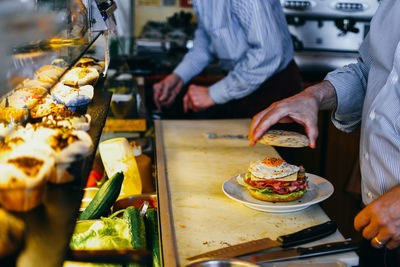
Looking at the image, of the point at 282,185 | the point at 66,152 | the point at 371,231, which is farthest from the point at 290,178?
the point at 66,152

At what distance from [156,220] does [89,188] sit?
0.48 metres

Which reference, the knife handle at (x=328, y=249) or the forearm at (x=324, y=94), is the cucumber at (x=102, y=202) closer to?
the knife handle at (x=328, y=249)

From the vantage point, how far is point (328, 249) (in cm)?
135

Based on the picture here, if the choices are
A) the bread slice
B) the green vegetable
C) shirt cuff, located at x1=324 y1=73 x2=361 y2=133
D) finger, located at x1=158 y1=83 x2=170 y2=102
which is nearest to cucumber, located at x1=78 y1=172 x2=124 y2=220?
the green vegetable

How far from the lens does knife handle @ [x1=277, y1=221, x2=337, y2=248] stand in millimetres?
1371

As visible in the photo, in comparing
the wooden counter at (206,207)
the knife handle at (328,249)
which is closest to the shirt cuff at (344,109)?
the wooden counter at (206,207)

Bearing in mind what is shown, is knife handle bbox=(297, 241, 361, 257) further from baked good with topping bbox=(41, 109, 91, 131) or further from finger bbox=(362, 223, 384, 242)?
baked good with topping bbox=(41, 109, 91, 131)

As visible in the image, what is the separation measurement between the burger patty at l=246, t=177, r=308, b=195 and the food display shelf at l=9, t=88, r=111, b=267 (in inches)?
29.6

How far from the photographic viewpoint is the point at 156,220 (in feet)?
5.56

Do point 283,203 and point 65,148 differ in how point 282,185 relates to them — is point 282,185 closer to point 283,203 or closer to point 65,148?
point 283,203

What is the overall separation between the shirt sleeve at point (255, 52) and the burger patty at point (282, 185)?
4.72ft

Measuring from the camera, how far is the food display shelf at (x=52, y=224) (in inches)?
30.3

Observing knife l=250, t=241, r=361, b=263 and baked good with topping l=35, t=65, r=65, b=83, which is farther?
knife l=250, t=241, r=361, b=263

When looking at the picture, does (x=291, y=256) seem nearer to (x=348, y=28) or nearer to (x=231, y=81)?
(x=231, y=81)
